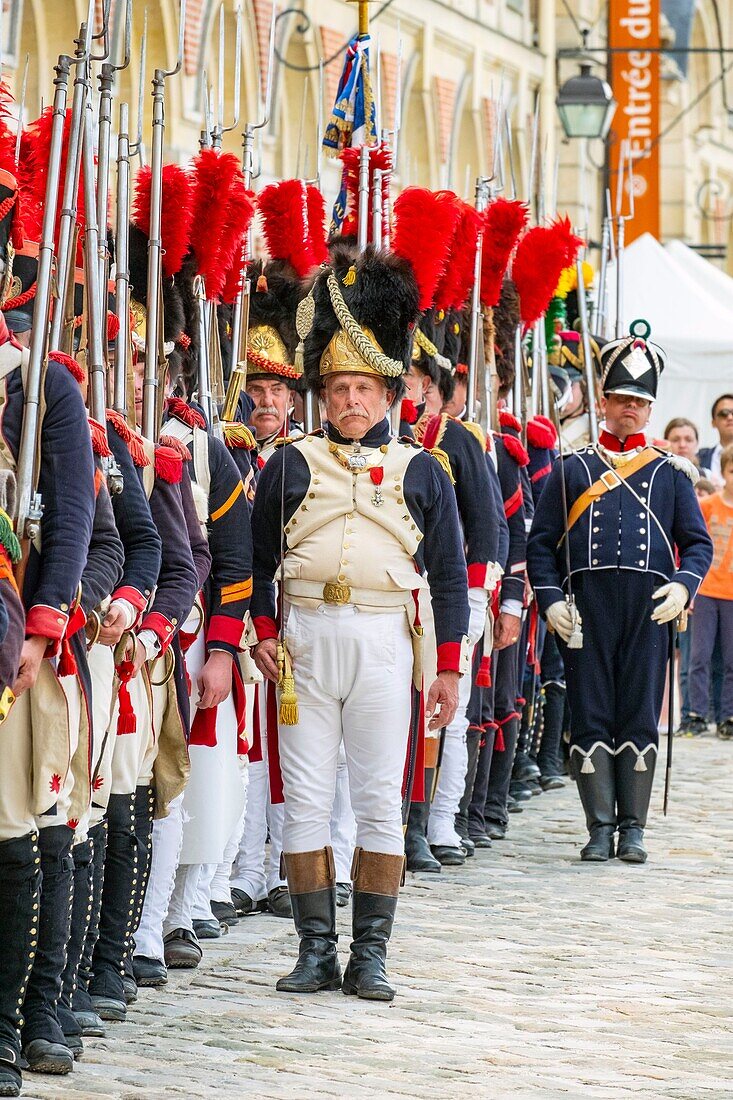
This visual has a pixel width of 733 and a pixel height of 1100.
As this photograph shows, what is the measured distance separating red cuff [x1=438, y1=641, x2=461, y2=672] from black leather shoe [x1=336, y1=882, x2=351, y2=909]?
1.57 m

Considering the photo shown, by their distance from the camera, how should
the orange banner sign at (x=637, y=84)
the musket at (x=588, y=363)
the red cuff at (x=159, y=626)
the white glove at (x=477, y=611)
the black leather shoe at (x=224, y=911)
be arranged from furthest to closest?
the orange banner sign at (x=637, y=84) → the musket at (x=588, y=363) → the white glove at (x=477, y=611) → the black leather shoe at (x=224, y=911) → the red cuff at (x=159, y=626)

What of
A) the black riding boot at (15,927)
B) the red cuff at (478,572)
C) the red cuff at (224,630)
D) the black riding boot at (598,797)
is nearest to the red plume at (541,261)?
the red cuff at (478,572)

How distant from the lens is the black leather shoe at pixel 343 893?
7.61 metres

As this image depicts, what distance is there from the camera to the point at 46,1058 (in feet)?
16.5

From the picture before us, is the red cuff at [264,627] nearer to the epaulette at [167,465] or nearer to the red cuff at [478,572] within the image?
the epaulette at [167,465]

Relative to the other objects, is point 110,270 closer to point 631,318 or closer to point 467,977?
point 467,977

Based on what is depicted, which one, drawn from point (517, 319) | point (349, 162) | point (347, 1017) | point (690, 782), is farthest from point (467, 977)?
point (690, 782)

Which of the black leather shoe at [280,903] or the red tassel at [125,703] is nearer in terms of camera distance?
the red tassel at [125,703]

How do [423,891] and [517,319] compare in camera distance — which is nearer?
[423,891]

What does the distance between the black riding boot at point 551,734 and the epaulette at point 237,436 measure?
175 inches

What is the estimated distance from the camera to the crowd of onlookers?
45.9 ft

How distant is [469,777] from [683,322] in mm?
9757

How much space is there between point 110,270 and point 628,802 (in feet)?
11.0

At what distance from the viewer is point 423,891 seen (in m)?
8.03
